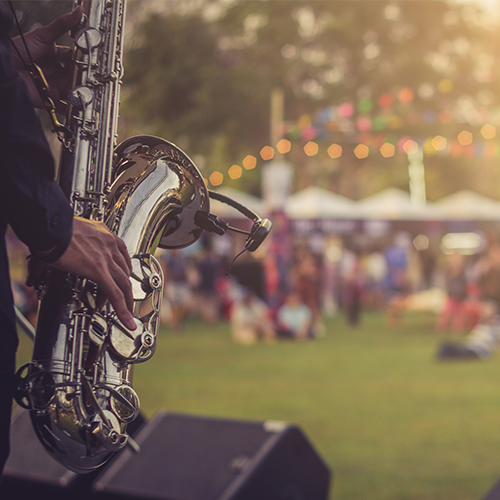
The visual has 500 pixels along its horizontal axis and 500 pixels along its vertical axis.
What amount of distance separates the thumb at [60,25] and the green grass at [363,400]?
175 centimetres

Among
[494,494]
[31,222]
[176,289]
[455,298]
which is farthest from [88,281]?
[176,289]

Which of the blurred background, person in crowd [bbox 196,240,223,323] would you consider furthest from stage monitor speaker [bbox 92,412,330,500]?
person in crowd [bbox 196,240,223,323]

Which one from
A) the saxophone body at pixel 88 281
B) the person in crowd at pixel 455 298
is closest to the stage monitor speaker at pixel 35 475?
the saxophone body at pixel 88 281

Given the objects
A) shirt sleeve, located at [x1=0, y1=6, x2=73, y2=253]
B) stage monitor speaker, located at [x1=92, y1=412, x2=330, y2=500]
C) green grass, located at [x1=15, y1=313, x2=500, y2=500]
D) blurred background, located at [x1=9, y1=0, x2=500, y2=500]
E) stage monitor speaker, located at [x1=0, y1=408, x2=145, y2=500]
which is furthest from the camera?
blurred background, located at [x1=9, y1=0, x2=500, y2=500]

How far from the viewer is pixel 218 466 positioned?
9.66ft

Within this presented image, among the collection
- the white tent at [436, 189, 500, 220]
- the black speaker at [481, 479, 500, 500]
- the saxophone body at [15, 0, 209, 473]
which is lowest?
the white tent at [436, 189, 500, 220]

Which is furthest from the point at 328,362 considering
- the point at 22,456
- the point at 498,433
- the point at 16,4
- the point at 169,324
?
the point at 16,4

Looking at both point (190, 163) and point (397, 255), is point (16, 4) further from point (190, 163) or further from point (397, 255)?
point (397, 255)

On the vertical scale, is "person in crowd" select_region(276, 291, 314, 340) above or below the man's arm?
below

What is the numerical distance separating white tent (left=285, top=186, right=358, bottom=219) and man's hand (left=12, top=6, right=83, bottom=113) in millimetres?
15909

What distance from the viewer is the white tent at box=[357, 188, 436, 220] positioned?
19.1m

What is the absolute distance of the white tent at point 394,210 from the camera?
19.1 meters

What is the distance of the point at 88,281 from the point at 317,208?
54.7 feet

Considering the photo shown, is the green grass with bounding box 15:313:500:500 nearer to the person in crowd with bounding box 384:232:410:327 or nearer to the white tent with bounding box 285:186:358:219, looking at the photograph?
the person in crowd with bounding box 384:232:410:327
